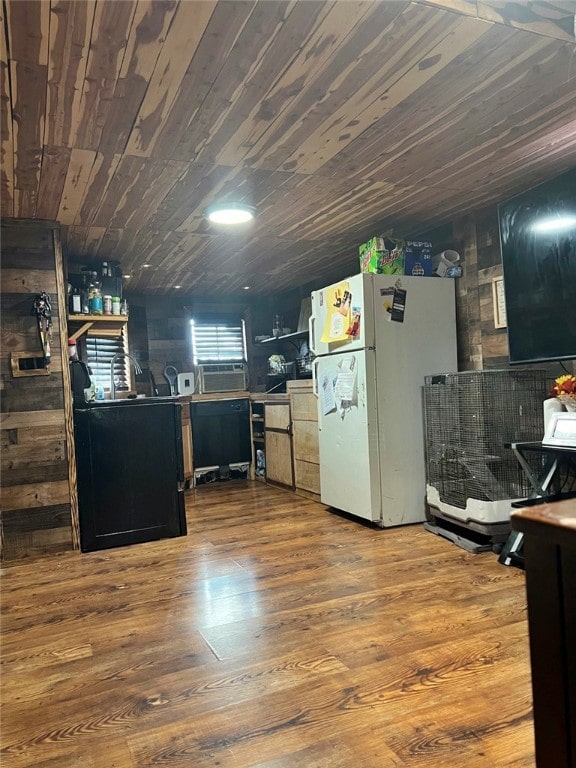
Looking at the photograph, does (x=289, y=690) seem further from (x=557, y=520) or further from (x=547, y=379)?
(x=547, y=379)

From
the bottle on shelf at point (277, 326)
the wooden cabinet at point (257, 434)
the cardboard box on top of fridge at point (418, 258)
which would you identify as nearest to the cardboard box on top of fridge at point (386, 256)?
the cardboard box on top of fridge at point (418, 258)

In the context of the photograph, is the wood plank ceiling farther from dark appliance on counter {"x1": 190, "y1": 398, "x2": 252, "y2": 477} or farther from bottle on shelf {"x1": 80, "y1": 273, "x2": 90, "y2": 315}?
dark appliance on counter {"x1": 190, "y1": 398, "x2": 252, "y2": 477}

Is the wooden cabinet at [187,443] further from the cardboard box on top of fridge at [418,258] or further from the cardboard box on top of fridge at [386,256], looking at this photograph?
the cardboard box on top of fridge at [418,258]

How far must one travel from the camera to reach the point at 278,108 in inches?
79.8

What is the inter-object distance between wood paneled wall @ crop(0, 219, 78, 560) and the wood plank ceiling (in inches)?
10.0

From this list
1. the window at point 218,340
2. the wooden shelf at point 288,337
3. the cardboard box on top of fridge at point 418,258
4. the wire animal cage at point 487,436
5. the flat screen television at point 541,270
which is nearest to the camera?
the flat screen television at point 541,270

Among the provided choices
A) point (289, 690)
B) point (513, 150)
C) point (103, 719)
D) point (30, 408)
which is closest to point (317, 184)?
point (513, 150)

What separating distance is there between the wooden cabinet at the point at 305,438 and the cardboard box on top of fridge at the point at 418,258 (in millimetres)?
1235

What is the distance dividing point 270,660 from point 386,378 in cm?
198

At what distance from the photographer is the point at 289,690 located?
1618mm

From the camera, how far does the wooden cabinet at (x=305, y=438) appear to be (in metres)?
4.23

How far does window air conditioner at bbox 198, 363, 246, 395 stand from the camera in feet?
17.9

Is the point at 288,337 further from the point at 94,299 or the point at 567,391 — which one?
the point at 567,391

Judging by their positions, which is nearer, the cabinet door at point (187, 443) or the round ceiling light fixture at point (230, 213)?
the round ceiling light fixture at point (230, 213)
